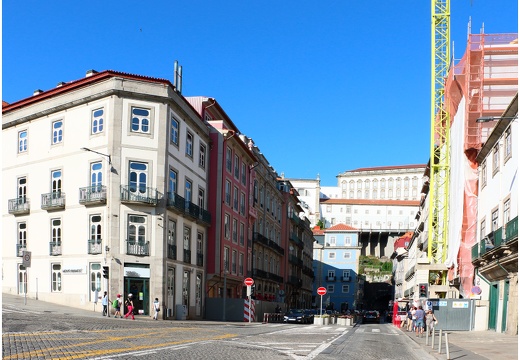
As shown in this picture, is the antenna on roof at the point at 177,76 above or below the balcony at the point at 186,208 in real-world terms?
above

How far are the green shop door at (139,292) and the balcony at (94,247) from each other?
2212 mm

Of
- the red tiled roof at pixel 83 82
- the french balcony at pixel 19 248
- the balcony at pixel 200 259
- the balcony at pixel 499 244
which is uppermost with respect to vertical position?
the red tiled roof at pixel 83 82

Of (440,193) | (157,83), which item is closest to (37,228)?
(157,83)

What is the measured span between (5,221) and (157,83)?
1408cm

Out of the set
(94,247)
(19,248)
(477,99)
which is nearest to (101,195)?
(94,247)

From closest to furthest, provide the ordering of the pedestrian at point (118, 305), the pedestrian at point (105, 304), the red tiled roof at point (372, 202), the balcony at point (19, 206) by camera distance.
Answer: the pedestrian at point (105, 304)
the pedestrian at point (118, 305)
the balcony at point (19, 206)
the red tiled roof at point (372, 202)

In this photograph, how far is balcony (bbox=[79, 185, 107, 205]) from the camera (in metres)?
35.2

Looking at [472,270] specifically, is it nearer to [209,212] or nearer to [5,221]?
[209,212]

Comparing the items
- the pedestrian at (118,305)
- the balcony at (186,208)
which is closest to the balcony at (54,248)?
the pedestrian at (118,305)

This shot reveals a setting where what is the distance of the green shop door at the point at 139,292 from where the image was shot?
3512 centimetres

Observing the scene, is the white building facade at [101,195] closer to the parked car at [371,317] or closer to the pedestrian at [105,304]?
the pedestrian at [105,304]

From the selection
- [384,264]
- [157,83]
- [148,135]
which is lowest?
[384,264]

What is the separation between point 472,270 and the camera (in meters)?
38.9

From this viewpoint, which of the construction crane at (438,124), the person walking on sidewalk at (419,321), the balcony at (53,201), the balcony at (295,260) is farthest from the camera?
the balcony at (295,260)
